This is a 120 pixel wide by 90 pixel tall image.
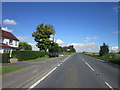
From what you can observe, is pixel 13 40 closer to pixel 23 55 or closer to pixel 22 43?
pixel 23 55

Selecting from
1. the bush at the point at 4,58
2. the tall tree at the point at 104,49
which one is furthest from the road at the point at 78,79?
the tall tree at the point at 104,49

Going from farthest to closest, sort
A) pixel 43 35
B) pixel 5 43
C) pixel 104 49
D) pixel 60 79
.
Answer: pixel 43 35 → pixel 104 49 → pixel 5 43 → pixel 60 79

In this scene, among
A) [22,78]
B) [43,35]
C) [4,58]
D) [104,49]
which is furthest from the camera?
[43,35]

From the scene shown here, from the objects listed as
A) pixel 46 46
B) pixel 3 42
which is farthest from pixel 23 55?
pixel 46 46

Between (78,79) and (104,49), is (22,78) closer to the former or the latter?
(78,79)

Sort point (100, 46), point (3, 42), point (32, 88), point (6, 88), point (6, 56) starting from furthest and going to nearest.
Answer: point (100, 46)
point (3, 42)
point (6, 56)
point (32, 88)
point (6, 88)

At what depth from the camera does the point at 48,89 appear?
23.9 ft

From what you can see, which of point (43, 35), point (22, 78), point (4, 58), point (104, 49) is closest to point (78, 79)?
point (22, 78)

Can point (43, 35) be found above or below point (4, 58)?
above

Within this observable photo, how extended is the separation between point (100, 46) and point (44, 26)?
23.2 metres

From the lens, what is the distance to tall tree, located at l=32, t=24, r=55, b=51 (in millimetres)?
57409

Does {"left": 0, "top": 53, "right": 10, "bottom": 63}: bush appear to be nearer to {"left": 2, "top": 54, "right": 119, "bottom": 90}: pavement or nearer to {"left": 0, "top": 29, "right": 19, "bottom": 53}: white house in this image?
{"left": 2, "top": 54, "right": 119, "bottom": 90}: pavement

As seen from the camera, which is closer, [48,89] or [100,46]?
[48,89]

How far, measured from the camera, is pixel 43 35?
5822 centimetres
